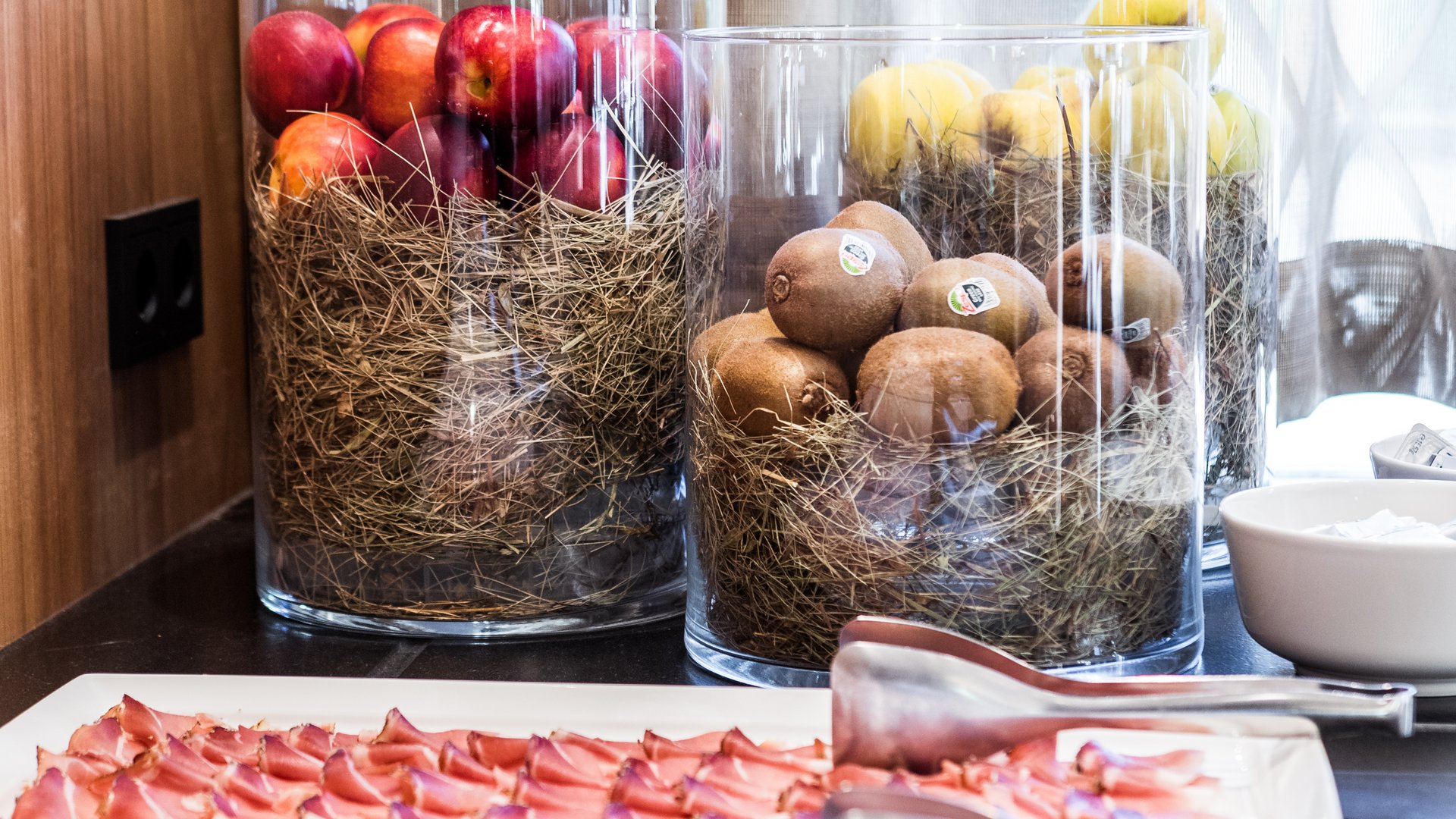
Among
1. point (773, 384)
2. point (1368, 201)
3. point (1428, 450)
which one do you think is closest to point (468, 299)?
point (773, 384)

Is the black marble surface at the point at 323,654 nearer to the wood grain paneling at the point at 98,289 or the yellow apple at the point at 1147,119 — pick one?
the wood grain paneling at the point at 98,289

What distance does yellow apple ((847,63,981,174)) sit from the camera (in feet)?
1.95

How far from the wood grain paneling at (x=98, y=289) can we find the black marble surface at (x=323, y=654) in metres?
0.03

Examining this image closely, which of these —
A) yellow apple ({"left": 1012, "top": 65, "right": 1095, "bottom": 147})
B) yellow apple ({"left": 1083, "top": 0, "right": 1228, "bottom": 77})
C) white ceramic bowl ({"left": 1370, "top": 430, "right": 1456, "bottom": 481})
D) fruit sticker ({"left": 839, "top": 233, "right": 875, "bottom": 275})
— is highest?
yellow apple ({"left": 1083, "top": 0, "right": 1228, "bottom": 77})

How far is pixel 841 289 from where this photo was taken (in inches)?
23.0

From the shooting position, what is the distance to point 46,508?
0.74m

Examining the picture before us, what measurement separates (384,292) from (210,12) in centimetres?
38

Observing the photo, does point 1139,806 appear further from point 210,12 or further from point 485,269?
point 210,12

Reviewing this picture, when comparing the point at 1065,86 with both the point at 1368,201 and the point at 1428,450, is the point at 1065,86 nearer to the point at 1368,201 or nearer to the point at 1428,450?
the point at 1428,450

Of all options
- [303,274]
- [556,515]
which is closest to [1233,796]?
[556,515]

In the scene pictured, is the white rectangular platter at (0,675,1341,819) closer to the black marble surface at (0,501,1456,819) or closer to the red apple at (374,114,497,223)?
the black marble surface at (0,501,1456,819)

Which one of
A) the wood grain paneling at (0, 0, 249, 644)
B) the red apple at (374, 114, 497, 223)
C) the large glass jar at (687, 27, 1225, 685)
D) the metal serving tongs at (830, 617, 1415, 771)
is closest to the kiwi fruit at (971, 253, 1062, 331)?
the large glass jar at (687, 27, 1225, 685)

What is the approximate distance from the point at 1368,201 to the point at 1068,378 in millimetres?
532

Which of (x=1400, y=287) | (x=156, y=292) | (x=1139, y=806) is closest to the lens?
(x=1139, y=806)
